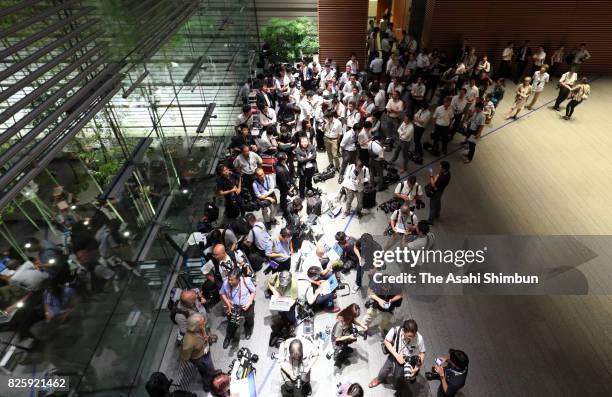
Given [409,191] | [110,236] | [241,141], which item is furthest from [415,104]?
[110,236]

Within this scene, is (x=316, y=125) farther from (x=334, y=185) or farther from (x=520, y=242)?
(x=520, y=242)

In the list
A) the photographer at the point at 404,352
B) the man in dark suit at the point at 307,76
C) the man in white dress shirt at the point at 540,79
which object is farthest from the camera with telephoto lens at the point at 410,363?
the man in white dress shirt at the point at 540,79

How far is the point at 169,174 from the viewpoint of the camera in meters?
6.91

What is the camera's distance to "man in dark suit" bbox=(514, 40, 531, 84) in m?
13.5

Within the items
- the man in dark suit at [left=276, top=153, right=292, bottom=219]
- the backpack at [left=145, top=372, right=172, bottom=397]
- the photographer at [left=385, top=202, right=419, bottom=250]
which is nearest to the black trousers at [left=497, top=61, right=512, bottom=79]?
the photographer at [left=385, top=202, right=419, bottom=250]

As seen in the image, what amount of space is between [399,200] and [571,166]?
228 inches

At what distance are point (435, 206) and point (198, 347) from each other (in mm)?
5424

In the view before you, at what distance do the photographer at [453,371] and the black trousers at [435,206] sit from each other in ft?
12.0

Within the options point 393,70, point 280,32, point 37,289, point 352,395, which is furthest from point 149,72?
point 280,32

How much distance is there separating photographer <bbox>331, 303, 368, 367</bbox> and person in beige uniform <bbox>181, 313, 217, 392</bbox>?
5.89 ft

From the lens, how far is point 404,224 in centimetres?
629

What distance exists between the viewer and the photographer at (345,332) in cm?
486

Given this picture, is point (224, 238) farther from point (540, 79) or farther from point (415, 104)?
point (540, 79)

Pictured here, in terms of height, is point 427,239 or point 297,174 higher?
point 427,239
